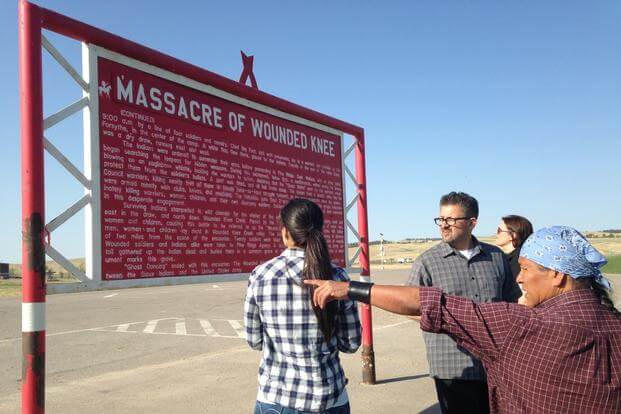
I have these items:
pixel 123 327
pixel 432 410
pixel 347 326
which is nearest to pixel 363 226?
pixel 432 410

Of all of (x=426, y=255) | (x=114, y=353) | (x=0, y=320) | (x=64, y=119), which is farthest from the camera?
(x=0, y=320)

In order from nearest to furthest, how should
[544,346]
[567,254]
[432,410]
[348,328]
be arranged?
[544,346], [567,254], [348,328], [432,410]

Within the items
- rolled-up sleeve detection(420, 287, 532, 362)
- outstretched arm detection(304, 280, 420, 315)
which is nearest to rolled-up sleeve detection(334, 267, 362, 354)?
outstretched arm detection(304, 280, 420, 315)

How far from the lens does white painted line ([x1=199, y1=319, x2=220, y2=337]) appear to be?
1127 centimetres

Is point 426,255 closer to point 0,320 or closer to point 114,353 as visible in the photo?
point 114,353

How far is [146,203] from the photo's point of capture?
3.21 m

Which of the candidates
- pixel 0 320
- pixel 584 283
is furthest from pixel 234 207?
pixel 0 320

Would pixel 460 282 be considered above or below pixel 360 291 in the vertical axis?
below

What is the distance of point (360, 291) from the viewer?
1770mm

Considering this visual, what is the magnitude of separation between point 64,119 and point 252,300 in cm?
145

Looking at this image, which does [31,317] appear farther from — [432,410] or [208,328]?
[208,328]

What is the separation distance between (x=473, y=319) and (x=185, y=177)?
7.72ft

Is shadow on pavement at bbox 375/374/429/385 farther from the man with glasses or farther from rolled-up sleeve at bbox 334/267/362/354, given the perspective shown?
rolled-up sleeve at bbox 334/267/362/354

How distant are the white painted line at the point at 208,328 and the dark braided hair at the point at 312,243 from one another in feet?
30.3
